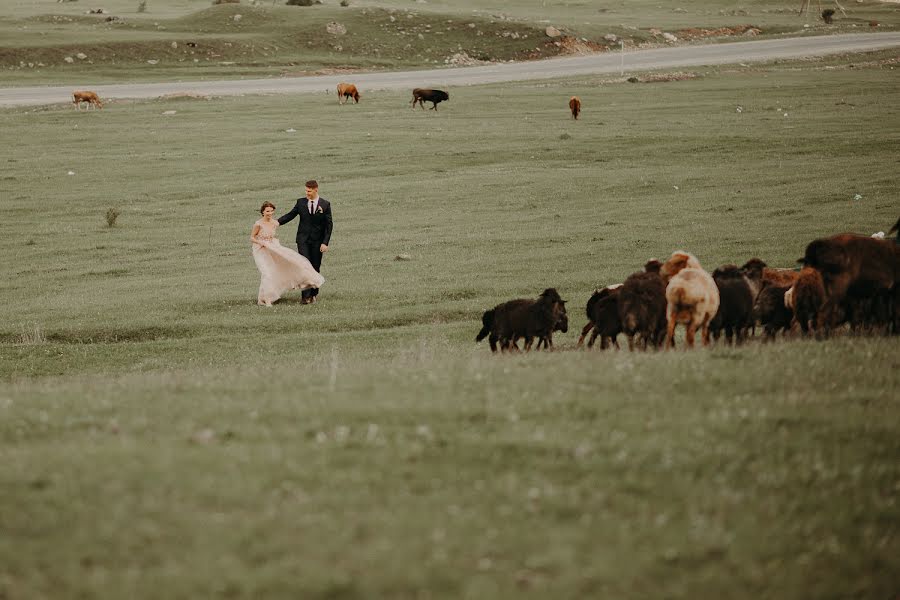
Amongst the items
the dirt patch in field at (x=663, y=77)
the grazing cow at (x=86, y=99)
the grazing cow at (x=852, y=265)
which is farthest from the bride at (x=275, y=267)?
the dirt patch in field at (x=663, y=77)

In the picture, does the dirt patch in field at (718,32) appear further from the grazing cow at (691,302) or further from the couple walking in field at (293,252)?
the grazing cow at (691,302)

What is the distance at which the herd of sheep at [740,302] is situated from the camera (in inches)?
574

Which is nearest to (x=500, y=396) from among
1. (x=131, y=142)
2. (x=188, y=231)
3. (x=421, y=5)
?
(x=188, y=231)

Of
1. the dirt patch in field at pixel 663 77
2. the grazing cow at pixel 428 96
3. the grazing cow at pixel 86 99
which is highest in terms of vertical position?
the dirt patch in field at pixel 663 77

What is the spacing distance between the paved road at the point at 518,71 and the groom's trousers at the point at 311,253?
4154 centimetres

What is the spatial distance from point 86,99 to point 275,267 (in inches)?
1604

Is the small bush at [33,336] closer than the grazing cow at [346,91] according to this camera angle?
Yes

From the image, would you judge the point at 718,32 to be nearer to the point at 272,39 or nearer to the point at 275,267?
the point at 272,39

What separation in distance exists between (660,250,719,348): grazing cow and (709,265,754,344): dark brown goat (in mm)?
580

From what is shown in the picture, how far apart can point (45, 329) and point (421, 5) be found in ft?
342

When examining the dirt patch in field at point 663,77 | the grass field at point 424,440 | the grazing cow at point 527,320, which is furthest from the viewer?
the dirt patch in field at point 663,77

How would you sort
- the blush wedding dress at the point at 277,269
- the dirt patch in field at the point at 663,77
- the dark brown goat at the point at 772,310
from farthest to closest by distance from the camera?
the dirt patch in field at the point at 663,77
the blush wedding dress at the point at 277,269
the dark brown goat at the point at 772,310

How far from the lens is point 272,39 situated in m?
88.9

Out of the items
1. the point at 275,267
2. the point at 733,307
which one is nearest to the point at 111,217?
the point at 275,267
